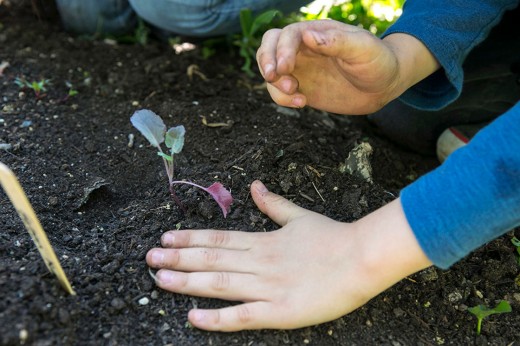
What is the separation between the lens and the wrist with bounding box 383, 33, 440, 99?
1.57 meters

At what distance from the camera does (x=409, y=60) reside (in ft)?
5.17

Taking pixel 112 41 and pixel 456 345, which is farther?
pixel 112 41

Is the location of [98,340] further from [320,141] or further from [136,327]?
[320,141]

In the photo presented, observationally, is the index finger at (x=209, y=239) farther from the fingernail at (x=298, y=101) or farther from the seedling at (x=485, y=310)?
the seedling at (x=485, y=310)

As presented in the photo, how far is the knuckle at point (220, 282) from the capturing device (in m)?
1.29

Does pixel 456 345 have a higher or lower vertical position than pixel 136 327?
lower

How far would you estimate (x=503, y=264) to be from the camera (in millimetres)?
1559

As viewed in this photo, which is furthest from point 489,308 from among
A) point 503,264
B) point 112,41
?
point 112,41

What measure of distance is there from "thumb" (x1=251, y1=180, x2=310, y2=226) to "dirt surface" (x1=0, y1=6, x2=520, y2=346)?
0.03 meters

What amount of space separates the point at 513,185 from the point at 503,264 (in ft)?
1.61

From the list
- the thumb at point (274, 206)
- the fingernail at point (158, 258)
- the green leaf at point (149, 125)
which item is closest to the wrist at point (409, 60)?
the thumb at point (274, 206)

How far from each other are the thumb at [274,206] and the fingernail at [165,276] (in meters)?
0.31

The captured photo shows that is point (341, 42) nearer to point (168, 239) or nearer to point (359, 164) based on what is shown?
point (359, 164)

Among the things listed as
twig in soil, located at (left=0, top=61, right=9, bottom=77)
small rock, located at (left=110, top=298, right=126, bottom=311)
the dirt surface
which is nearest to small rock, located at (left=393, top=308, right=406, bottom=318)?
the dirt surface
